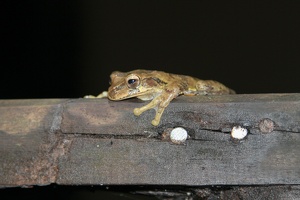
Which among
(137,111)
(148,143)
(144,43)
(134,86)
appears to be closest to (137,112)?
(137,111)

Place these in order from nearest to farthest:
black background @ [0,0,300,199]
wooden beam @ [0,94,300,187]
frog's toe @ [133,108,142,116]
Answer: wooden beam @ [0,94,300,187] < frog's toe @ [133,108,142,116] < black background @ [0,0,300,199]

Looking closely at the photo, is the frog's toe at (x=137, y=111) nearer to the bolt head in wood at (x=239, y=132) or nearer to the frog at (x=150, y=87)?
the frog at (x=150, y=87)

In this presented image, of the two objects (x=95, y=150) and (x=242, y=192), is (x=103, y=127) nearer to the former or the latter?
(x=95, y=150)

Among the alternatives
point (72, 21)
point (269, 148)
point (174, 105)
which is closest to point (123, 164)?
point (174, 105)

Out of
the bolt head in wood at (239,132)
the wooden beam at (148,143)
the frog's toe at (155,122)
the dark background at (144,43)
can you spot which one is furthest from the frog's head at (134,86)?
the dark background at (144,43)

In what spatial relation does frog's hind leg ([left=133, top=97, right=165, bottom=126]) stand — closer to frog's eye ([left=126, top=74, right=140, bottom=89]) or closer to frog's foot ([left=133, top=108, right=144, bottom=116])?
frog's foot ([left=133, top=108, right=144, bottom=116])

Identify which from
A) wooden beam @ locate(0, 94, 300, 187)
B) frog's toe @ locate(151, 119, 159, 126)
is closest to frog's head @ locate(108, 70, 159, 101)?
wooden beam @ locate(0, 94, 300, 187)

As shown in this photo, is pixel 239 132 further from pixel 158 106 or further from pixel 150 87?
pixel 150 87
